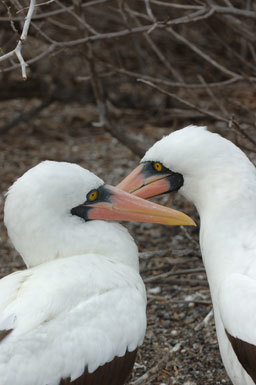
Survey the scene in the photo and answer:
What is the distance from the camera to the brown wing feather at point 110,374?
3385 millimetres

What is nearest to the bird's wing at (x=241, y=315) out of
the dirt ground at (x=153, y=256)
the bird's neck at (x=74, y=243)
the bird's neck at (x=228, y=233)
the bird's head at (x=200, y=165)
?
the bird's neck at (x=228, y=233)

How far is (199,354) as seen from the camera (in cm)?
467

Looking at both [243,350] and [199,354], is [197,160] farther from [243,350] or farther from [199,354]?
[199,354]

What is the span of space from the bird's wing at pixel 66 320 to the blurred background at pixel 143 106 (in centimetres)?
101

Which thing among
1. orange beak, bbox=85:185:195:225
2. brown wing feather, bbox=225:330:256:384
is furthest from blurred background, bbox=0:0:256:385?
brown wing feather, bbox=225:330:256:384

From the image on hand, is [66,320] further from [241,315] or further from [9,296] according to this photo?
[241,315]

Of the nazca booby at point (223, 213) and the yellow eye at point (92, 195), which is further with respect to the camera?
the yellow eye at point (92, 195)

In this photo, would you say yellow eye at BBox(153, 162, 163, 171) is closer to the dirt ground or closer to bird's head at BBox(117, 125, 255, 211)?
bird's head at BBox(117, 125, 255, 211)

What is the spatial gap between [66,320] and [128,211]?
2.96 feet

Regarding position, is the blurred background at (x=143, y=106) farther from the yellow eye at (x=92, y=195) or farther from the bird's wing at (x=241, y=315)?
the bird's wing at (x=241, y=315)

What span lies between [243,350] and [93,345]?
0.68 m

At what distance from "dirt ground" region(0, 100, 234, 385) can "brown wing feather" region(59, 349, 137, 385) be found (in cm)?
82

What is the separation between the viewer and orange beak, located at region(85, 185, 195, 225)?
4.05 metres

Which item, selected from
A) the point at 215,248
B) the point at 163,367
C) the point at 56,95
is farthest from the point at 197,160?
the point at 56,95
